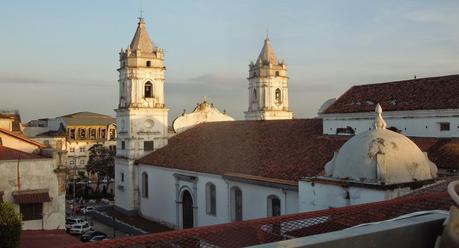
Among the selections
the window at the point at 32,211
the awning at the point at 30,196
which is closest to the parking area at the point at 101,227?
the window at the point at 32,211

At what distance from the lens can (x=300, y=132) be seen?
2369 cm

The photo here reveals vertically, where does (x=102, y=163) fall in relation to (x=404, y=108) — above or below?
below

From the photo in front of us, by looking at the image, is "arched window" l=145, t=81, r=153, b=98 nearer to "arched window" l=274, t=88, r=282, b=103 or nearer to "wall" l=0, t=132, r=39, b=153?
"arched window" l=274, t=88, r=282, b=103

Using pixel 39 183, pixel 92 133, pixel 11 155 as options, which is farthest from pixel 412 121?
pixel 92 133

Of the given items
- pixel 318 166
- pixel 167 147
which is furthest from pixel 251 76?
pixel 318 166

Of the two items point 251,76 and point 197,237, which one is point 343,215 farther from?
point 251,76

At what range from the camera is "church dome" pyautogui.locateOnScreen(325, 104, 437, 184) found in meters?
13.5

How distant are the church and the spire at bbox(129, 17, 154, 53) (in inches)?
2.9

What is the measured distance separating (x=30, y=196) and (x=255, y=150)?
11.9 metres

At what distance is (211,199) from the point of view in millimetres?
23844

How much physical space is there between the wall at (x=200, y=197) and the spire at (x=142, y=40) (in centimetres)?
789

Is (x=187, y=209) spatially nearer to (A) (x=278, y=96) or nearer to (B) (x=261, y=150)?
(B) (x=261, y=150)

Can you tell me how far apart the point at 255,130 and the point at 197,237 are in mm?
22301

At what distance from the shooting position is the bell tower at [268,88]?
37.3 metres
